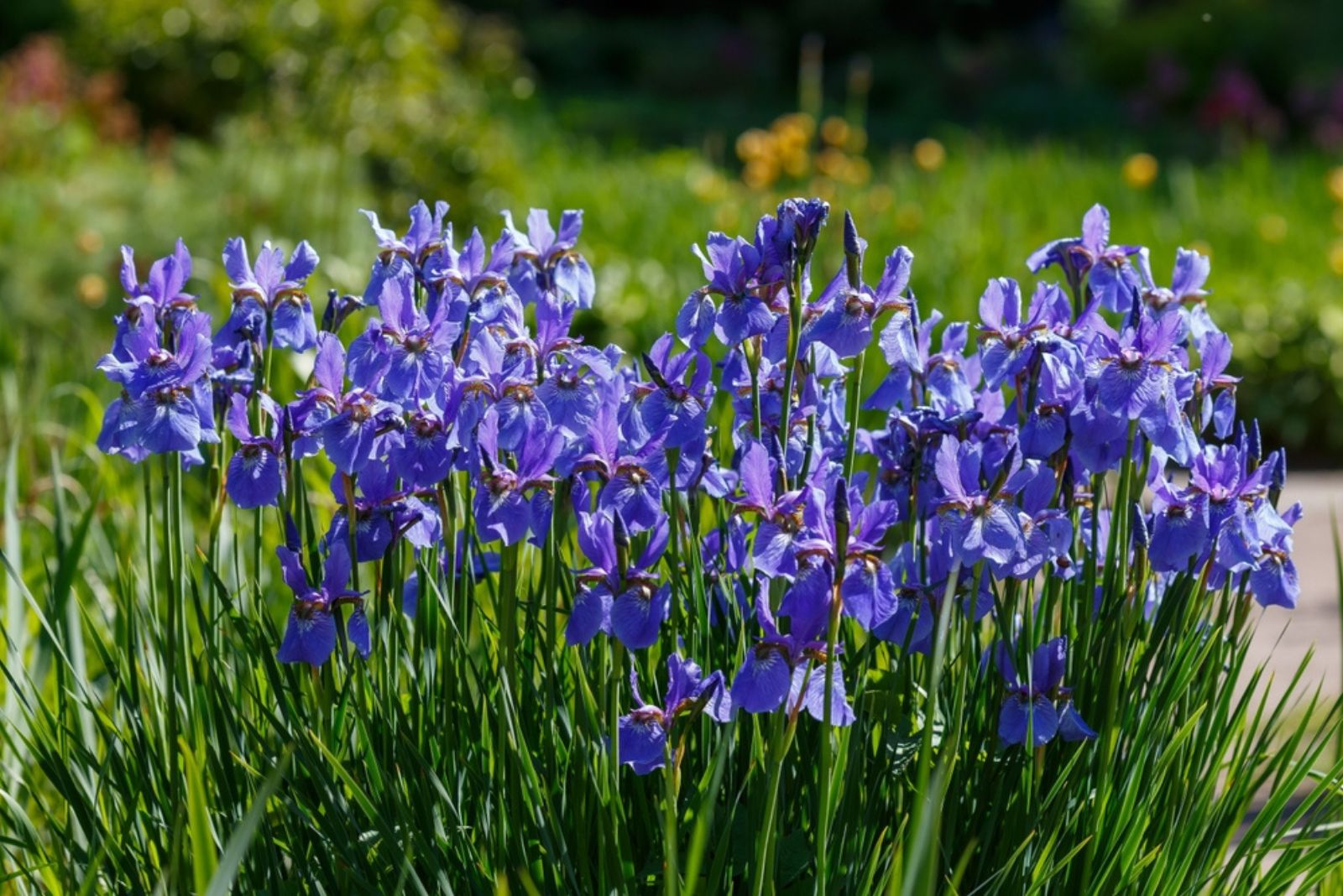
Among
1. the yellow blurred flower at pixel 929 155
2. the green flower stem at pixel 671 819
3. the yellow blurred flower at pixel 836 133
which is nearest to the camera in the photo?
the green flower stem at pixel 671 819

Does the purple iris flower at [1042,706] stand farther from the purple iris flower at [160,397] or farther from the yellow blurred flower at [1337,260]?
the yellow blurred flower at [1337,260]

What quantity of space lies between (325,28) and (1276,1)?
1137 centimetres

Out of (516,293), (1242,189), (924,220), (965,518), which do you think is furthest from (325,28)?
(965,518)

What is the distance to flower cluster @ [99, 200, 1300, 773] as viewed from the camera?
1.33 metres

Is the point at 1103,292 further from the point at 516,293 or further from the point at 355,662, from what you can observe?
the point at 355,662

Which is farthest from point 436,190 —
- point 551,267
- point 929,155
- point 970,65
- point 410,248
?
point 970,65

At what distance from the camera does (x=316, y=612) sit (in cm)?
142

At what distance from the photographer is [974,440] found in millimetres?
1566

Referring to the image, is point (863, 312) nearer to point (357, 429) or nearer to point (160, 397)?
point (357, 429)

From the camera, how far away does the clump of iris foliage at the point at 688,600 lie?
135cm

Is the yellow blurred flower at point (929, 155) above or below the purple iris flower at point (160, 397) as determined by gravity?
above

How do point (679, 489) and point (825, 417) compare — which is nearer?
point (679, 489)

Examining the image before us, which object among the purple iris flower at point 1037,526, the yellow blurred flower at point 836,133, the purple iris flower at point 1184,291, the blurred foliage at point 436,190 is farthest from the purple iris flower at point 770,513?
the yellow blurred flower at point 836,133

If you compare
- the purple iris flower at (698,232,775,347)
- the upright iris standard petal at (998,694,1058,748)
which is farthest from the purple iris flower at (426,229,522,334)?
the upright iris standard petal at (998,694,1058,748)
